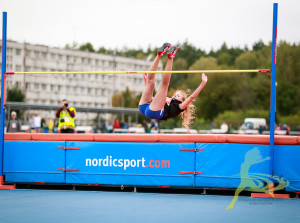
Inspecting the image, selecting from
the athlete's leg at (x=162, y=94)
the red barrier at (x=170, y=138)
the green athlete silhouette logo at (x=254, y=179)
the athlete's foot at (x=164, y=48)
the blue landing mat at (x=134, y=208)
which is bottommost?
the blue landing mat at (x=134, y=208)

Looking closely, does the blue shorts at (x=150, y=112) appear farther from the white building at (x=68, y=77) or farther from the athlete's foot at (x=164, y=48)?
the white building at (x=68, y=77)

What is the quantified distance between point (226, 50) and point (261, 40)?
34.3 ft

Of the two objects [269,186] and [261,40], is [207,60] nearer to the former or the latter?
Result: [261,40]

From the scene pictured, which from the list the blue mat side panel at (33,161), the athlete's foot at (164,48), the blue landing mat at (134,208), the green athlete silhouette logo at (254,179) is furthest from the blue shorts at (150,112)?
the blue mat side panel at (33,161)

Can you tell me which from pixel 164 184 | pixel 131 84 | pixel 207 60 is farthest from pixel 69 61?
pixel 164 184

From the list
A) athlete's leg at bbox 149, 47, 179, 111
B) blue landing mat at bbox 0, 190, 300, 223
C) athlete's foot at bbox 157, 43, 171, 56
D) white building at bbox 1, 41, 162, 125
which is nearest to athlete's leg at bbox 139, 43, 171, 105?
athlete's foot at bbox 157, 43, 171, 56

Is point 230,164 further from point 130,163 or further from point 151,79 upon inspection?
point 151,79

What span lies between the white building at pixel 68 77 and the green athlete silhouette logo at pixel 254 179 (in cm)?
5752

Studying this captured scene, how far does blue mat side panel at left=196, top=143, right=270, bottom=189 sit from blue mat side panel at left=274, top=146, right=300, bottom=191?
7.8 inches

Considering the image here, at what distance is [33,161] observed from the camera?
9.36 metres

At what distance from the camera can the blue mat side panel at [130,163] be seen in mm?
8750

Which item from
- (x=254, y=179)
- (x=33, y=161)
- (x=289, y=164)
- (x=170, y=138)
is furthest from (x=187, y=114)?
(x=33, y=161)

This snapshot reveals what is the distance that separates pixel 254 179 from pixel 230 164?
1.79 ft

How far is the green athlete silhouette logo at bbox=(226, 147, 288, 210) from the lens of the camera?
328 inches
